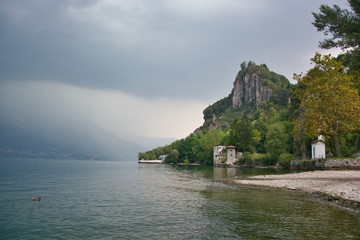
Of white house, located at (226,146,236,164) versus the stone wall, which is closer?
the stone wall

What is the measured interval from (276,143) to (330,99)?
136 ft

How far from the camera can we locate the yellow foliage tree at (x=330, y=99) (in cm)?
4541

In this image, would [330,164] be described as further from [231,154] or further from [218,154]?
[218,154]

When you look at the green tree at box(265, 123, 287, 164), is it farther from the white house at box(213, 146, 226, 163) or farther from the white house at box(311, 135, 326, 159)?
the white house at box(213, 146, 226, 163)

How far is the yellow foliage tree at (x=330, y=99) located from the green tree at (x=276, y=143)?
37.6m

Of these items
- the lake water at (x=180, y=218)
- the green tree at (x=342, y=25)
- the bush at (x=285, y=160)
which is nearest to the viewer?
the lake water at (x=180, y=218)

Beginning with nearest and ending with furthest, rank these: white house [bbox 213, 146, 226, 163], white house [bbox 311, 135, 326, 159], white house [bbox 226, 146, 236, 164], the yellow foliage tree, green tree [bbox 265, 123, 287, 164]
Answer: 1. the yellow foliage tree
2. white house [bbox 311, 135, 326, 159]
3. green tree [bbox 265, 123, 287, 164]
4. white house [bbox 226, 146, 236, 164]
5. white house [bbox 213, 146, 226, 163]

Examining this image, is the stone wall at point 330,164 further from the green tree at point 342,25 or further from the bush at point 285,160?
the green tree at point 342,25

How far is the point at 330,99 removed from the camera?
4634cm

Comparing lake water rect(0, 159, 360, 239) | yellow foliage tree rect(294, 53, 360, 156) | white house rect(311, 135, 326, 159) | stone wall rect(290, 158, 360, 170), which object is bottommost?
lake water rect(0, 159, 360, 239)

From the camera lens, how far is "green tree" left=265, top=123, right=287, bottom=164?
8525 cm

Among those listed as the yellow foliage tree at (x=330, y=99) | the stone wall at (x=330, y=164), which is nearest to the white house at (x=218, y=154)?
the stone wall at (x=330, y=164)

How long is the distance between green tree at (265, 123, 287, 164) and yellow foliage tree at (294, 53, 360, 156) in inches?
1480

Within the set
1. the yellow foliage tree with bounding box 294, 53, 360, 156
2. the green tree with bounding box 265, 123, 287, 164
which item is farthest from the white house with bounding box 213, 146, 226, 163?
the yellow foliage tree with bounding box 294, 53, 360, 156
